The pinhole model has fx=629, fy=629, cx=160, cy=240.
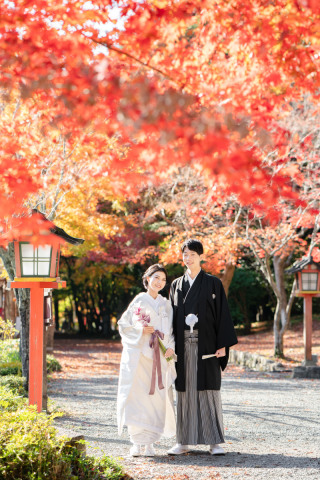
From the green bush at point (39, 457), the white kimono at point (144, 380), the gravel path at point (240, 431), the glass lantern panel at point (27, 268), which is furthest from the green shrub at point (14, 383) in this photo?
the green bush at point (39, 457)

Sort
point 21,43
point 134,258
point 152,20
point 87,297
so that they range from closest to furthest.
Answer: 1. point 21,43
2. point 152,20
3. point 134,258
4. point 87,297

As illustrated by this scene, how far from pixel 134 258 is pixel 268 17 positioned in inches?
658

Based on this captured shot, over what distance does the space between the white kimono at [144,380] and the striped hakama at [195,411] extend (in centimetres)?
13

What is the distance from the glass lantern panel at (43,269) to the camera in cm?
621

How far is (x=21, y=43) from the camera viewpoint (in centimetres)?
383

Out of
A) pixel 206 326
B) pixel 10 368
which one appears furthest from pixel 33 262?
pixel 10 368

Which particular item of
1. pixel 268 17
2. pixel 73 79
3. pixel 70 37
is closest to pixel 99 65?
pixel 73 79

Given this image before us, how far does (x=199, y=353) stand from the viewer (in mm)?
5770

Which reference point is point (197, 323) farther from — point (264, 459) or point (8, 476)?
point (8, 476)

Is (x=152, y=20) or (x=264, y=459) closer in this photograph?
(x=152, y=20)

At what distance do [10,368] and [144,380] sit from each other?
527 centimetres

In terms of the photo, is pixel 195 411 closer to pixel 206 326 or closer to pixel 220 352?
pixel 220 352

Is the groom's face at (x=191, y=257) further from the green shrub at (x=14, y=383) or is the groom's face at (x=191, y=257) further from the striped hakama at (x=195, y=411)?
the green shrub at (x=14, y=383)

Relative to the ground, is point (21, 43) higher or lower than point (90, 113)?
higher
